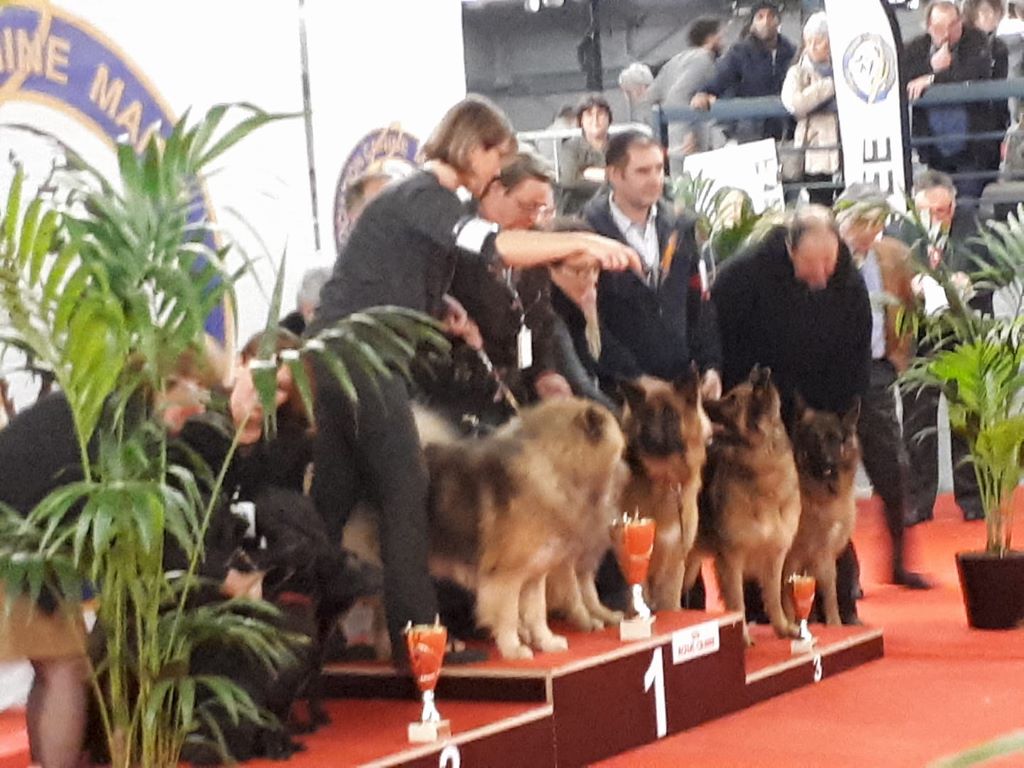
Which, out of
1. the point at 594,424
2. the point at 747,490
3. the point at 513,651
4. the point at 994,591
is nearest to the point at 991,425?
the point at 994,591

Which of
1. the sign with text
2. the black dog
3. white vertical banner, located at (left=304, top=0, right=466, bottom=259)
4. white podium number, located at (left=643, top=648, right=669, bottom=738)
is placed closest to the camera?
the black dog

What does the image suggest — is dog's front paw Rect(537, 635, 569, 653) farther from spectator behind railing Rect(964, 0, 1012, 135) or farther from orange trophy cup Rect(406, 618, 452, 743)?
spectator behind railing Rect(964, 0, 1012, 135)

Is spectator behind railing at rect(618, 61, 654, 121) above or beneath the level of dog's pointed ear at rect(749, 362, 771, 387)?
above

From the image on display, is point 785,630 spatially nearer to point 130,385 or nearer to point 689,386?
point 689,386

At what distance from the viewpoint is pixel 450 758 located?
415 centimetres

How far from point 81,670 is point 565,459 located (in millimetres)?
1484

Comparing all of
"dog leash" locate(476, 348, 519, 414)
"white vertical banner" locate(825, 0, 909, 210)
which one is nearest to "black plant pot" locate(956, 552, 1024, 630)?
"dog leash" locate(476, 348, 519, 414)

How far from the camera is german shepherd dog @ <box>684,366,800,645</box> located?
575 centimetres

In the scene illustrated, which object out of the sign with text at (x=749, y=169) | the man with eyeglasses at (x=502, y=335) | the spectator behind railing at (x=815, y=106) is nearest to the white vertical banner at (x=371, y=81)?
the man with eyeglasses at (x=502, y=335)

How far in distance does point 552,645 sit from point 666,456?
815 mm

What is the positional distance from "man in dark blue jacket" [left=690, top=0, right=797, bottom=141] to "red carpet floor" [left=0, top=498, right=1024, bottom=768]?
5260 millimetres

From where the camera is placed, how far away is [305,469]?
469cm

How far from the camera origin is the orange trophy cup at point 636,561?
16.5 ft

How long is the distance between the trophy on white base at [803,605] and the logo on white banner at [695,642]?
57 cm
